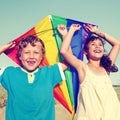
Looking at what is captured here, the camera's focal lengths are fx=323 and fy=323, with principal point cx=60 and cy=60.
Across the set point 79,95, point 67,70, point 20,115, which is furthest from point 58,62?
point 20,115

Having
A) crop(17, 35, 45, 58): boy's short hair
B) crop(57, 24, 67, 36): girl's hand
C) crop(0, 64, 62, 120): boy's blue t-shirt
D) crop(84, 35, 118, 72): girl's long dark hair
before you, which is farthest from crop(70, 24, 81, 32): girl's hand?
crop(0, 64, 62, 120): boy's blue t-shirt

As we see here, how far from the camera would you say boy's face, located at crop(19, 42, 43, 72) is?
16.6ft

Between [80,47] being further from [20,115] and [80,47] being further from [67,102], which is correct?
[20,115]

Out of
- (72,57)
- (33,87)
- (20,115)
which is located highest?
(72,57)

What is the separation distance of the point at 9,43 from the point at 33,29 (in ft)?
1.60

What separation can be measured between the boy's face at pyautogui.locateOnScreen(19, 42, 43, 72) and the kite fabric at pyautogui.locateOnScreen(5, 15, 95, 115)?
340mm

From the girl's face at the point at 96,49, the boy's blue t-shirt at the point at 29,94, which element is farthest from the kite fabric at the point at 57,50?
the boy's blue t-shirt at the point at 29,94

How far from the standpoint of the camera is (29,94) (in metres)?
4.89

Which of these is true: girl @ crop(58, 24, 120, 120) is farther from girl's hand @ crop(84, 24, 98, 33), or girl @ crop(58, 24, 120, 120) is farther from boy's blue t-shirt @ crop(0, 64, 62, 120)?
boy's blue t-shirt @ crop(0, 64, 62, 120)

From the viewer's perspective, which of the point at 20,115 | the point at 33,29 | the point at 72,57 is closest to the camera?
the point at 20,115

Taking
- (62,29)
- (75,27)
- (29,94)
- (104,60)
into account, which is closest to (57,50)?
(62,29)

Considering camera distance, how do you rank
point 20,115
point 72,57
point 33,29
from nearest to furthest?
point 20,115, point 72,57, point 33,29

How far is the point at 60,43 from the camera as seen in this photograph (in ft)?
18.0

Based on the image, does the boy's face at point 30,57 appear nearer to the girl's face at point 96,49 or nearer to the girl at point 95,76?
the girl at point 95,76
